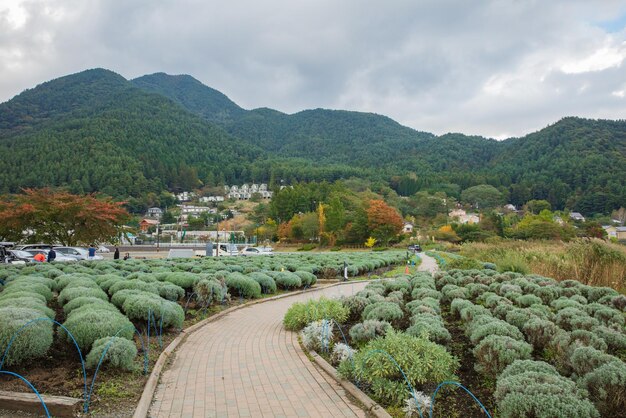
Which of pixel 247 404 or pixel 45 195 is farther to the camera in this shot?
pixel 45 195

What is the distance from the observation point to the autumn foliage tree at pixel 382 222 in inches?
2504

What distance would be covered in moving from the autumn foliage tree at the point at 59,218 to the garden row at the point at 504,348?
30229mm

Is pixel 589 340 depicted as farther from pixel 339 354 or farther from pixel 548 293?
pixel 548 293

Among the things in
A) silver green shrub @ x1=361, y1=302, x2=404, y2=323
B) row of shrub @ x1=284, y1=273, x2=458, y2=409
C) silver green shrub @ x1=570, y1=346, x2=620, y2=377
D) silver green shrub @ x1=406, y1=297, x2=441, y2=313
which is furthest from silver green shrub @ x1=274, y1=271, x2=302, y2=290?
silver green shrub @ x1=570, y1=346, x2=620, y2=377

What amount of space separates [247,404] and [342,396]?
1.23 metres

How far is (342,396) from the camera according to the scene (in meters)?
5.63

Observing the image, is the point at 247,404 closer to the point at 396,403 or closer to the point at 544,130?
the point at 396,403

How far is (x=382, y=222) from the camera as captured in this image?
63.8m

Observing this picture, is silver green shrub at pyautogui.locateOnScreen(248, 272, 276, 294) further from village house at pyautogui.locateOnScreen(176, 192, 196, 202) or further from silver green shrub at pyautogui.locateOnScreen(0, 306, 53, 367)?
village house at pyautogui.locateOnScreen(176, 192, 196, 202)

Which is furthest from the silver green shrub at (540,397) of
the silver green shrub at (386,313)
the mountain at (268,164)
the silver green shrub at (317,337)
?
the mountain at (268,164)

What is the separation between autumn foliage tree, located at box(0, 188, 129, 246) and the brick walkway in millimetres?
29676

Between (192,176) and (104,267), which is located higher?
(192,176)

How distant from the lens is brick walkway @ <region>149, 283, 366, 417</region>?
5152mm

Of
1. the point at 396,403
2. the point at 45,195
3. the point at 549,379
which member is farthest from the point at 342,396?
the point at 45,195
